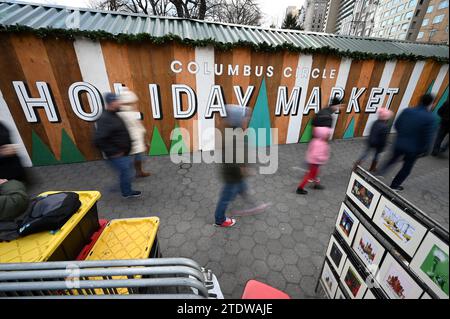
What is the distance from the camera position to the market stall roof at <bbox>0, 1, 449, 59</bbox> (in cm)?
489

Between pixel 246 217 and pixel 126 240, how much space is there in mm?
2205

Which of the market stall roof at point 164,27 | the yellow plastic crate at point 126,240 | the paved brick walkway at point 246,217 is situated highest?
the market stall roof at point 164,27

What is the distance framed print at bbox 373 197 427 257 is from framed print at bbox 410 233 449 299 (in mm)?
47

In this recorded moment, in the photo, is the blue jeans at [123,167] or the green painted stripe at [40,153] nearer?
the blue jeans at [123,167]

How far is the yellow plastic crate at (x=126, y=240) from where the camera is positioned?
Answer: 7.85 ft

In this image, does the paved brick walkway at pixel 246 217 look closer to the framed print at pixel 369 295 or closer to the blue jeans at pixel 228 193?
the blue jeans at pixel 228 193

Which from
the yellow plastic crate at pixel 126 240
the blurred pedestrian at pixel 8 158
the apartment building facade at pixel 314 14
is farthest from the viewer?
the apartment building facade at pixel 314 14

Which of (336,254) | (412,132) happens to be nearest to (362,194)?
(336,254)

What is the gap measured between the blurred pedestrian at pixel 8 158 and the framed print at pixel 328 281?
14.6 feet

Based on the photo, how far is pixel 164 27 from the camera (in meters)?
5.64

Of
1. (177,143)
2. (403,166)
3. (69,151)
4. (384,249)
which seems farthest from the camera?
(177,143)

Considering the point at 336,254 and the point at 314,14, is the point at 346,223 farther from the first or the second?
the point at 314,14

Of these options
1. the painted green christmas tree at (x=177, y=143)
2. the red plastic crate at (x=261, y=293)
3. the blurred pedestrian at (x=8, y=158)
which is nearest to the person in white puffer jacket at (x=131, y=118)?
the blurred pedestrian at (x=8, y=158)
